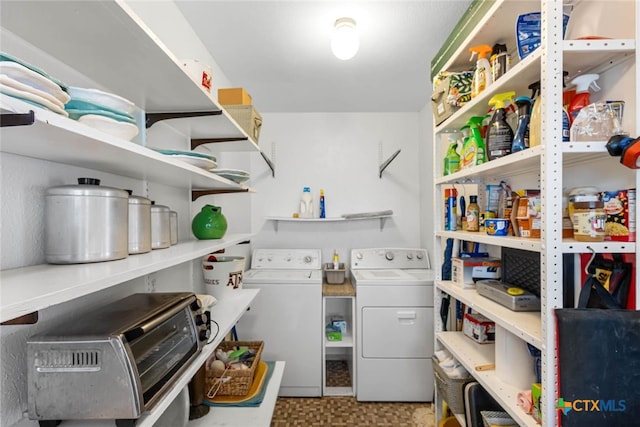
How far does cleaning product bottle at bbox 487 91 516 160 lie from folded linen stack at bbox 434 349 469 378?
1092mm

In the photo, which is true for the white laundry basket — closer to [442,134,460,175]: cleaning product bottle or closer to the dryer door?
the dryer door

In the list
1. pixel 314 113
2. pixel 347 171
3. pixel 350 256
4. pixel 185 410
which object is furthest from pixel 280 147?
pixel 185 410

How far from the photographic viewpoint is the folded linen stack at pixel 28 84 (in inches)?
17.4

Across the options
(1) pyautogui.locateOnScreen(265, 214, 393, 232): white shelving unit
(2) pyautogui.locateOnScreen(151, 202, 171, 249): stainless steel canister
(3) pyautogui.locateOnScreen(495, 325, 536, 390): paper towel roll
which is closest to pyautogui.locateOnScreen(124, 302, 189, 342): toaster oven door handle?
(2) pyautogui.locateOnScreen(151, 202, 171, 249): stainless steel canister

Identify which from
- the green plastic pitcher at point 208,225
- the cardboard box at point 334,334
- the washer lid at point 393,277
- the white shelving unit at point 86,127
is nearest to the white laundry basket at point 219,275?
the green plastic pitcher at point 208,225

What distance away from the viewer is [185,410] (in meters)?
1.17

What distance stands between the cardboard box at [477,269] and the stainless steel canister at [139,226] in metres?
1.52

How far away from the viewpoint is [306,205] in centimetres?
295

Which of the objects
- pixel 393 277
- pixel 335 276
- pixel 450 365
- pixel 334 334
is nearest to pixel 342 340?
pixel 334 334

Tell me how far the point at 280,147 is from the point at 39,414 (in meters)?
2.66

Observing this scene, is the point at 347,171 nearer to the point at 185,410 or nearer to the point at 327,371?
the point at 327,371

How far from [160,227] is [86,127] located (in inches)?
23.4

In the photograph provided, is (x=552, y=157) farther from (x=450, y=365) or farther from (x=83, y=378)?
(x=83, y=378)

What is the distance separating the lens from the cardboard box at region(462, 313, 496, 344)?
1587 mm
